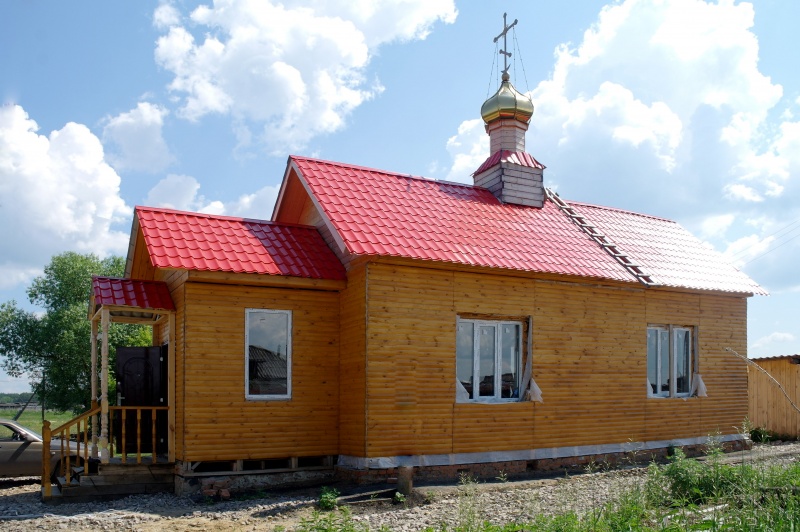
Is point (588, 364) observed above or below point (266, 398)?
above

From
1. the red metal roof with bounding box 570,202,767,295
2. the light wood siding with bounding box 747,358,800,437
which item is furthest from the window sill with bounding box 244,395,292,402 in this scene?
the light wood siding with bounding box 747,358,800,437

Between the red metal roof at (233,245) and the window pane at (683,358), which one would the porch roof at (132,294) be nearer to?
the red metal roof at (233,245)

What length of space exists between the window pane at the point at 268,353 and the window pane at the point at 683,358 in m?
8.83

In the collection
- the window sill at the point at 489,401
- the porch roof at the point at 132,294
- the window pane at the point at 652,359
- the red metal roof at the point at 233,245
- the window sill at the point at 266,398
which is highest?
the red metal roof at the point at 233,245

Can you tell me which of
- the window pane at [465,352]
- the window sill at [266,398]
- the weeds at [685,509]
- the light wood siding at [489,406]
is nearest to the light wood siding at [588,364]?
the light wood siding at [489,406]

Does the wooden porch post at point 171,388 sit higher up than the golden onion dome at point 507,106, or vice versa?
the golden onion dome at point 507,106

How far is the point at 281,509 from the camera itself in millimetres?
10500

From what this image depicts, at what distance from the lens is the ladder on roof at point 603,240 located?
51.0ft

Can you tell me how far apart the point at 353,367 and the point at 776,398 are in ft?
47.7

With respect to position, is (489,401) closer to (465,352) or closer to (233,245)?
(465,352)

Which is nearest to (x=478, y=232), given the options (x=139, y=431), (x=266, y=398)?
(x=266, y=398)

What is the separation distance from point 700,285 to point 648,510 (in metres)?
10.2

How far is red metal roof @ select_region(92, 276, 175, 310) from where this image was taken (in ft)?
39.8

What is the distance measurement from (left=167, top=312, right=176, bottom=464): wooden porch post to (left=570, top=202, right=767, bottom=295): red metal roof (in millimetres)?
9672
